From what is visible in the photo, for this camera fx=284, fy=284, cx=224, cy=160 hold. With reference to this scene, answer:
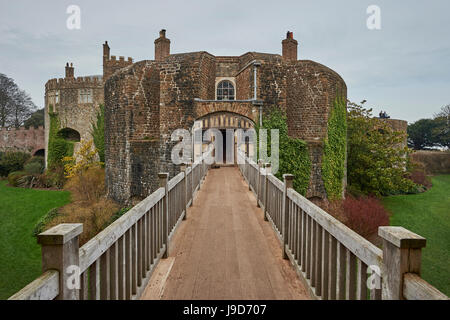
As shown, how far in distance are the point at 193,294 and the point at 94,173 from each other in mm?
23358

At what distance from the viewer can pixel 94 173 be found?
24.0 m

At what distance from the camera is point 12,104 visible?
42344mm

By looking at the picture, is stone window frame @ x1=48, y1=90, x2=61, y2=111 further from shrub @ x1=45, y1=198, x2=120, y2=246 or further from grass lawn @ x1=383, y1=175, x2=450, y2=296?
grass lawn @ x1=383, y1=175, x2=450, y2=296

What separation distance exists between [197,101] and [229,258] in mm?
13264

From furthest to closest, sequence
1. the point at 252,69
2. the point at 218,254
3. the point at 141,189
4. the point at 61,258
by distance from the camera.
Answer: the point at 141,189 < the point at 252,69 < the point at 218,254 < the point at 61,258

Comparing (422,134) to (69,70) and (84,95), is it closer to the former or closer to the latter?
(84,95)

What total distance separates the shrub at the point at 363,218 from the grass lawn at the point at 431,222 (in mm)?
2473

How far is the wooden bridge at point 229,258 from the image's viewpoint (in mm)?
1637

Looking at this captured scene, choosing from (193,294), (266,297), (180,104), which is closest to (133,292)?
(193,294)

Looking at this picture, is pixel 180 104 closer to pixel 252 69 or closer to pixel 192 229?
pixel 252 69

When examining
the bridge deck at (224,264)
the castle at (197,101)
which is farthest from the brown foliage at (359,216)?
the bridge deck at (224,264)

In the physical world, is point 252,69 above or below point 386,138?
above

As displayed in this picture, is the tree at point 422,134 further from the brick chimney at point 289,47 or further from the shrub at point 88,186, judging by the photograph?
the shrub at point 88,186
